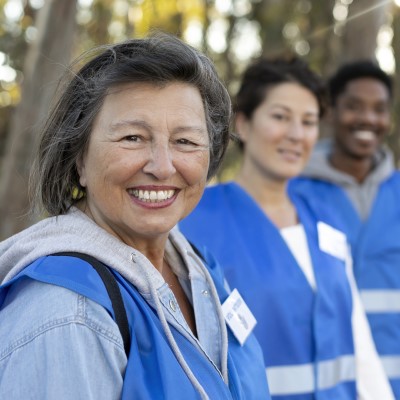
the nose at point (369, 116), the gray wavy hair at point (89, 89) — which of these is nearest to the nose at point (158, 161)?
the gray wavy hair at point (89, 89)

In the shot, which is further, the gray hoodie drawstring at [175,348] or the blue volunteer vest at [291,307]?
the blue volunteer vest at [291,307]

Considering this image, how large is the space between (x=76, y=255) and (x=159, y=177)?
0.28 metres

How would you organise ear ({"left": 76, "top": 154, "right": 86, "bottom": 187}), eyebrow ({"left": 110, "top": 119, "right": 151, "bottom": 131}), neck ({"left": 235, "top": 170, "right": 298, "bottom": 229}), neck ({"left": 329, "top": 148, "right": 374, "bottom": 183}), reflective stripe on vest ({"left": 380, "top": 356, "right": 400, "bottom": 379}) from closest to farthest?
eyebrow ({"left": 110, "top": 119, "right": 151, "bottom": 131}) < ear ({"left": 76, "top": 154, "right": 86, "bottom": 187}) < neck ({"left": 235, "top": 170, "right": 298, "bottom": 229}) < reflective stripe on vest ({"left": 380, "top": 356, "right": 400, "bottom": 379}) < neck ({"left": 329, "top": 148, "right": 374, "bottom": 183})

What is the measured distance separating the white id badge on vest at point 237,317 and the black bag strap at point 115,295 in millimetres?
495

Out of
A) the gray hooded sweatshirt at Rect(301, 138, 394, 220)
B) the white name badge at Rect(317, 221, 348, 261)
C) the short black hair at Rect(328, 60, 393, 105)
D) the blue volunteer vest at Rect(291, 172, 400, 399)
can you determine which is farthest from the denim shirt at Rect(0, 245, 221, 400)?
the short black hair at Rect(328, 60, 393, 105)

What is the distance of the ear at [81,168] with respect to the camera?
5.79 feet

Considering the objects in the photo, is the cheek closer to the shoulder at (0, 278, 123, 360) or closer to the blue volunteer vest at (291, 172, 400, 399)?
the shoulder at (0, 278, 123, 360)

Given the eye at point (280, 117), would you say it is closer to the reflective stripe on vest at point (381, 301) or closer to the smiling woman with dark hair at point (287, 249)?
the smiling woman with dark hair at point (287, 249)

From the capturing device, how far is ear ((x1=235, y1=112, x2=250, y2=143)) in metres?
3.17

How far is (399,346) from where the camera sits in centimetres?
339

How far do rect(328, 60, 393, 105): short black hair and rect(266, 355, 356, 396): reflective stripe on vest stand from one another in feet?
5.69

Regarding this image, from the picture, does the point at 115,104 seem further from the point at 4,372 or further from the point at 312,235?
the point at 312,235

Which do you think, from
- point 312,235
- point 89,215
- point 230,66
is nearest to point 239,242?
point 312,235

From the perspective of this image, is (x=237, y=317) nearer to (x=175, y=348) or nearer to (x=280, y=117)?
(x=175, y=348)
